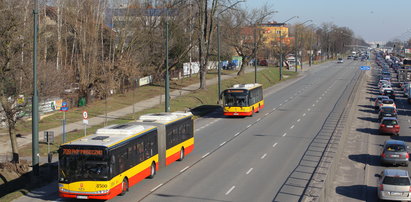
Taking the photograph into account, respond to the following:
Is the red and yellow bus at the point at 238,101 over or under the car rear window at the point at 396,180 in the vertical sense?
over

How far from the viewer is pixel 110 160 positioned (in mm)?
20172

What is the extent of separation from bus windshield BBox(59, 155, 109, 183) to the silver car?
10115 mm

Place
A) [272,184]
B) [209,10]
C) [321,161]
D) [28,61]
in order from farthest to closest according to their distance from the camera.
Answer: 1. [209,10]
2. [28,61]
3. [321,161]
4. [272,184]

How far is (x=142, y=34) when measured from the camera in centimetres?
6238

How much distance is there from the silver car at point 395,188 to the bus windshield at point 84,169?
10115 millimetres

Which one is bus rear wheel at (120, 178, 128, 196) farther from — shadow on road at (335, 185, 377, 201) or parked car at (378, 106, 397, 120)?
parked car at (378, 106, 397, 120)

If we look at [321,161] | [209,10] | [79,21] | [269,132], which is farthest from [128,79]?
[321,161]

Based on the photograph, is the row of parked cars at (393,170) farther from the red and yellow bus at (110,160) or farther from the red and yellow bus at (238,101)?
the red and yellow bus at (238,101)

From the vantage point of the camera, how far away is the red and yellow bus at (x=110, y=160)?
19922 millimetres

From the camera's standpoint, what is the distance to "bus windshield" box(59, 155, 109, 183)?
19984mm

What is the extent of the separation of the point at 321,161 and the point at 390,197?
7133 millimetres

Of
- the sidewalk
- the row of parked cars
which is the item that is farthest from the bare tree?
the row of parked cars

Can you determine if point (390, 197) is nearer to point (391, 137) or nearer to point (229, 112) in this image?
point (391, 137)

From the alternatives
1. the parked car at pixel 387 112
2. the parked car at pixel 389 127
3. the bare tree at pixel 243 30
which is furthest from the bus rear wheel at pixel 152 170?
the bare tree at pixel 243 30
